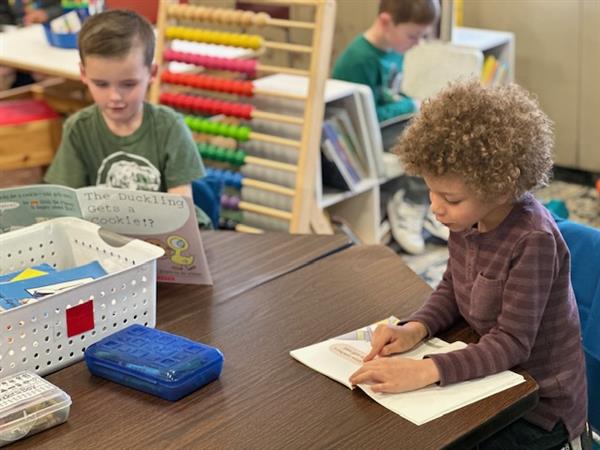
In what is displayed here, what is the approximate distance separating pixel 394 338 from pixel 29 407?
0.56 metres

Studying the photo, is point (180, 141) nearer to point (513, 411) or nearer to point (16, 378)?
point (16, 378)

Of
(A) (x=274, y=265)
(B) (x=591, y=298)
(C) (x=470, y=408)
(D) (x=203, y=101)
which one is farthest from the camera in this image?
(D) (x=203, y=101)

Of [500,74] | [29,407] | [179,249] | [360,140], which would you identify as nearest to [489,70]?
[500,74]

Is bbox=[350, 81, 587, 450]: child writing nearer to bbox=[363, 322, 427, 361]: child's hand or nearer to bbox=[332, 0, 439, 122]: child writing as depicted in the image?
bbox=[363, 322, 427, 361]: child's hand

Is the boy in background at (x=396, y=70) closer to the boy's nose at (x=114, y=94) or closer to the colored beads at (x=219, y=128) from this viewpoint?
the colored beads at (x=219, y=128)

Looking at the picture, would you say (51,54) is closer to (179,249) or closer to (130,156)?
(130,156)

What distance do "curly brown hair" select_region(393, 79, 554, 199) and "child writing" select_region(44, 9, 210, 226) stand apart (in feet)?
2.96

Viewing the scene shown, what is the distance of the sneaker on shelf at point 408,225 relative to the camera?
3.80m

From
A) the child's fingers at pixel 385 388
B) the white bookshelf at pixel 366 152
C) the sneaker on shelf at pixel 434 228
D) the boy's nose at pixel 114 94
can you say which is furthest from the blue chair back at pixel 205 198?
the sneaker on shelf at pixel 434 228

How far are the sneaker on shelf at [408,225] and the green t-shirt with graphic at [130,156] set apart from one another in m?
1.72

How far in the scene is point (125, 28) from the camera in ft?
7.01

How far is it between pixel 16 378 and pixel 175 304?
14.8 inches

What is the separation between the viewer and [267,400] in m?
1.33

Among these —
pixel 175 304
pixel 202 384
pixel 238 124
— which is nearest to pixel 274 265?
pixel 175 304
